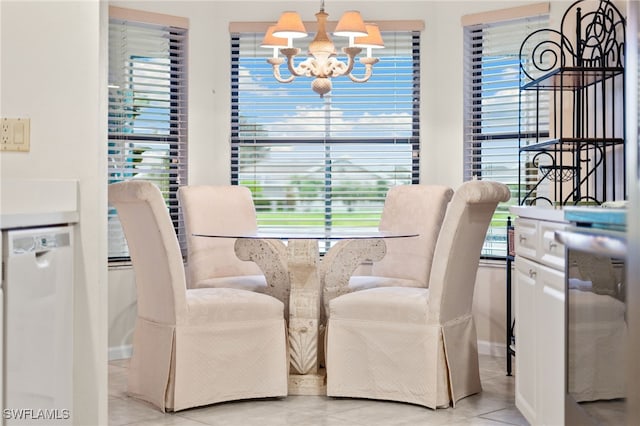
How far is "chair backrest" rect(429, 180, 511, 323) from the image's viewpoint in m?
3.66

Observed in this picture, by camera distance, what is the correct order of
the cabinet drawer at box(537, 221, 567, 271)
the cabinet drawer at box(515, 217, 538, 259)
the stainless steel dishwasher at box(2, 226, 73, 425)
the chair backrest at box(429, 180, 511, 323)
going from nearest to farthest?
the stainless steel dishwasher at box(2, 226, 73, 425), the cabinet drawer at box(537, 221, 567, 271), the cabinet drawer at box(515, 217, 538, 259), the chair backrest at box(429, 180, 511, 323)

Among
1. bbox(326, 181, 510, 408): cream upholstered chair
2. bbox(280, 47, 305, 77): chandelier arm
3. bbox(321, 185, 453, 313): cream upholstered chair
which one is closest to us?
bbox(326, 181, 510, 408): cream upholstered chair

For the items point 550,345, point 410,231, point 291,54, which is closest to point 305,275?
point 410,231

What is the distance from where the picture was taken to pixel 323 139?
549 centimetres

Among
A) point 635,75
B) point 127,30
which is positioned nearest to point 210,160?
point 127,30

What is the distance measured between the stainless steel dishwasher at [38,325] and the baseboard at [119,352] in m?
2.27

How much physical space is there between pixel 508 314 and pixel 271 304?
139 centimetres

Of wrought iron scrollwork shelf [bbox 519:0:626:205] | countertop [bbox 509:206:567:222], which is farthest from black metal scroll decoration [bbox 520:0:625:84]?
countertop [bbox 509:206:567:222]

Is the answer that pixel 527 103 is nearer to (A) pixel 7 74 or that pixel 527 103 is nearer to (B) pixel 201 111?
(B) pixel 201 111

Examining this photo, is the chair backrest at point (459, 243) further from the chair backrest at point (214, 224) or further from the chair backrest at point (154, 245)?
the chair backrest at point (214, 224)

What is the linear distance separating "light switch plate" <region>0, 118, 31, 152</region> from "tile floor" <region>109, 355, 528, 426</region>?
134 centimetres

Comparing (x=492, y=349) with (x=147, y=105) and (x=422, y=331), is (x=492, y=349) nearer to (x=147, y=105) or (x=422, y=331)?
(x=422, y=331)

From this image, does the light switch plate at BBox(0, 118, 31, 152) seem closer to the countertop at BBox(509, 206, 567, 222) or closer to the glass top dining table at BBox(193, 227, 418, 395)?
the glass top dining table at BBox(193, 227, 418, 395)

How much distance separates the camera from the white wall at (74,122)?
2826mm
